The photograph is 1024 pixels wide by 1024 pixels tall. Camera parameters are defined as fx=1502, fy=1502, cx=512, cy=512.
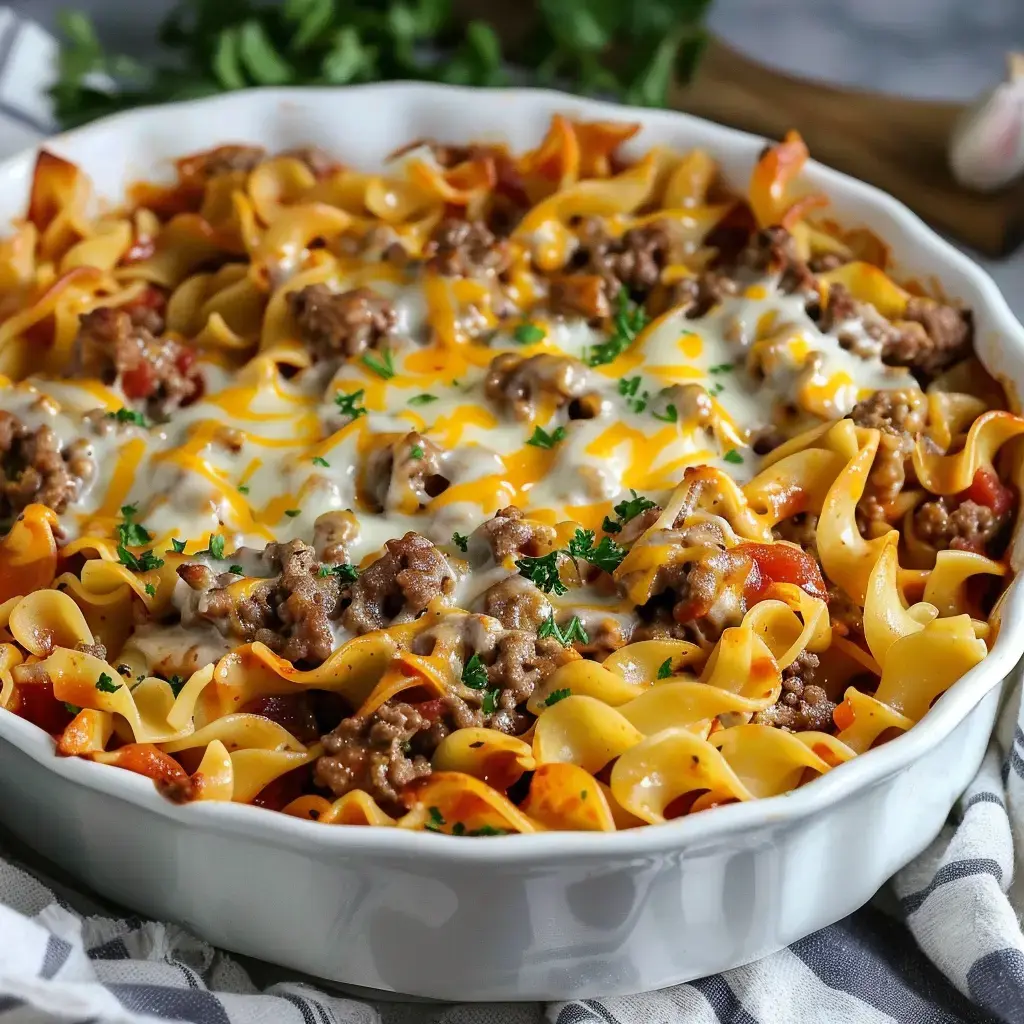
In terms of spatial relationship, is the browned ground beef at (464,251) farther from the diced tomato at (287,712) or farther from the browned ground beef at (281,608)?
the diced tomato at (287,712)

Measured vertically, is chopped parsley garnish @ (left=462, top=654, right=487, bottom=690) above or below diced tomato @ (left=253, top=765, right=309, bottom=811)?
above

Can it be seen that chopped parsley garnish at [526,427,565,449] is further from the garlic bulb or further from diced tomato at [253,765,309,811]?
the garlic bulb

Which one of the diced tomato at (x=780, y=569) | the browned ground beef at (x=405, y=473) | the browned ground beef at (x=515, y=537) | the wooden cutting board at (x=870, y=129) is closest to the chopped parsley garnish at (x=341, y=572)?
the browned ground beef at (x=405, y=473)

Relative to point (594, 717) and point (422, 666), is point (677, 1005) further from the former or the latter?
point (422, 666)

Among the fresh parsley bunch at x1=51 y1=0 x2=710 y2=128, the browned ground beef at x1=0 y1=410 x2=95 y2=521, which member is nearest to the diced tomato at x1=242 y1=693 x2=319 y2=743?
the browned ground beef at x1=0 y1=410 x2=95 y2=521

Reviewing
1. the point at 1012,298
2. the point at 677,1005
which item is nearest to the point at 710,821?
the point at 677,1005

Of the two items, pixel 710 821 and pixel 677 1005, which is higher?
pixel 710 821
